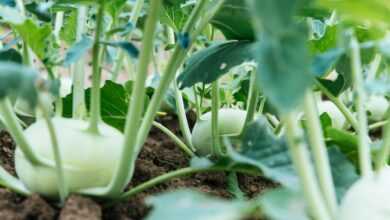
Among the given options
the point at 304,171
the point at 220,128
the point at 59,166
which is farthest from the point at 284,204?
the point at 220,128

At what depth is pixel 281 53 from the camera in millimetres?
417

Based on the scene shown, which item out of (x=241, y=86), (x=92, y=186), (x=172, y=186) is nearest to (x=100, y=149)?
(x=92, y=186)

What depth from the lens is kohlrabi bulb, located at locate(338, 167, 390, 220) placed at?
1.62 ft

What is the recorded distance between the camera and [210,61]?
0.82 metres

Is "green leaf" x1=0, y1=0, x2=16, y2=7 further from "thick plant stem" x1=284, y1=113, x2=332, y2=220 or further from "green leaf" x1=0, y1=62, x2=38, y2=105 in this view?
"thick plant stem" x1=284, y1=113, x2=332, y2=220

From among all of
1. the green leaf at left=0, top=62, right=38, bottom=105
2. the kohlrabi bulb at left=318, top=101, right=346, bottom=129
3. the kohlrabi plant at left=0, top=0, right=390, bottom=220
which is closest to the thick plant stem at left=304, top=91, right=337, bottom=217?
the kohlrabi plant at left=0, top=0, right=390, bottom=220

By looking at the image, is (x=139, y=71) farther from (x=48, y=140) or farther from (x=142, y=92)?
(x=48, y=140)

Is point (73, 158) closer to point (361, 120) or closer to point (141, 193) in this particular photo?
point (141, 193)

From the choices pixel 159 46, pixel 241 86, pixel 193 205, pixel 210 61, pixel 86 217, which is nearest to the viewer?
pixel 193 205

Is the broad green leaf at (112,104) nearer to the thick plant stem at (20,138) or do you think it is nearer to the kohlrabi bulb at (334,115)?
the thick plant stem at (20,138)

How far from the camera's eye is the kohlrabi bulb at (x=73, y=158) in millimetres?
630

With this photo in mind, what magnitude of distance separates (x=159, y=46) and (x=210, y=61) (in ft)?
3.01

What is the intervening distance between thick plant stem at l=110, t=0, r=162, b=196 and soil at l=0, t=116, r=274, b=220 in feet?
0.17

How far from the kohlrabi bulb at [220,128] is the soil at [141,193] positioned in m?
0.04
